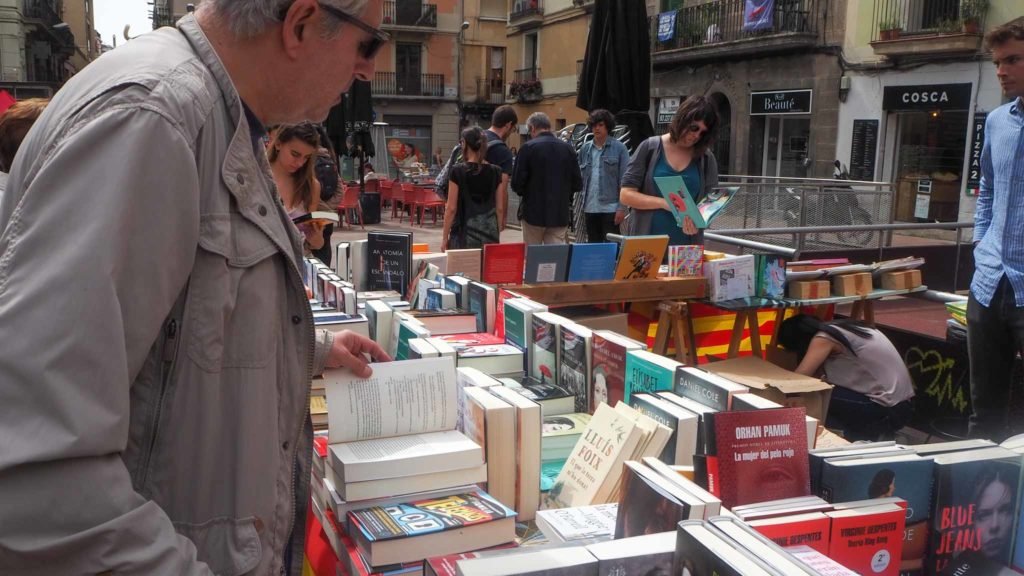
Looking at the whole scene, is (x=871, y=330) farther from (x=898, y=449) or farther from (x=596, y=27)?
(x=596, y=27)

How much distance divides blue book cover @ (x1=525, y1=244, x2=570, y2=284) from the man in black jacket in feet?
8.55

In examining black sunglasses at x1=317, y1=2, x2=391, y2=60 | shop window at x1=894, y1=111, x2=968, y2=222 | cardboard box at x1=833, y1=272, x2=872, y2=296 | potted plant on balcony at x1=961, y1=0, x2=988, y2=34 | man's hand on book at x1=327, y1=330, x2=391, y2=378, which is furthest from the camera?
shop window at x1=894, y1=111, x2=968, y2=222

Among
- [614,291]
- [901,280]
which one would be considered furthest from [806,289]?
[614,291]

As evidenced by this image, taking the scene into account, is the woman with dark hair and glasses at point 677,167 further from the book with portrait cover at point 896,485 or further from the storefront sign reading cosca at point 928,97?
the storefront sign reading cosca at point 928,97

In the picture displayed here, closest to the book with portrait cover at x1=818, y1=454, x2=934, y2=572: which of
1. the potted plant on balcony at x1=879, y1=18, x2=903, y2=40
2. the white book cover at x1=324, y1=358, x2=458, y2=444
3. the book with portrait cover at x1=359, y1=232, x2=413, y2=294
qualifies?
the white book cover at x1=324, y1=358, x2=458, y2=444

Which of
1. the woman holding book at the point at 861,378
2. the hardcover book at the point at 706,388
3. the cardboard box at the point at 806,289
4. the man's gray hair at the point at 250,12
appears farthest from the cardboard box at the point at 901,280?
the man's gray hair at the point at 250,12

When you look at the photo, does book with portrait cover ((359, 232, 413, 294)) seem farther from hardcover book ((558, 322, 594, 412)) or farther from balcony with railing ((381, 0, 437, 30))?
balcony with railing ((381, 0, 437, 30))

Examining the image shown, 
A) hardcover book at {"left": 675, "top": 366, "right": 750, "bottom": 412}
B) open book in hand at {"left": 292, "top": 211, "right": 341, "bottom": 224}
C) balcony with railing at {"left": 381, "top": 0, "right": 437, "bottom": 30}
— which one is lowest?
hardcover book at {"left": 675, "top": 366, "right": 750, "bottom": 412}

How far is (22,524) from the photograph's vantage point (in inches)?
33.3

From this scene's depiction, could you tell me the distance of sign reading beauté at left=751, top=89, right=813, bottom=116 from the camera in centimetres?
1800

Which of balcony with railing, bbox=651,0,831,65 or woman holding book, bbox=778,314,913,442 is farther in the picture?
balcony with railing, bbox=651,0,831,65

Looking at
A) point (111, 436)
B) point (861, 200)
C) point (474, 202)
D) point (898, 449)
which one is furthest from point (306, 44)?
point (861, 200)

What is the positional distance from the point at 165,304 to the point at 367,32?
0.49 m

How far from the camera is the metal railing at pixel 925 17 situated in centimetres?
1415
